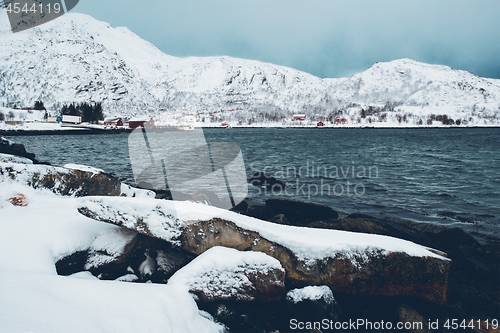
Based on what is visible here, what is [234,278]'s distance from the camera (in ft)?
14.3

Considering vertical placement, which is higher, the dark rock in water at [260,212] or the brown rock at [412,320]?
the dark rock in water at [260,212]

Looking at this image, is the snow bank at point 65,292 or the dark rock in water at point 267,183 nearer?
the snow bank at point 65,292

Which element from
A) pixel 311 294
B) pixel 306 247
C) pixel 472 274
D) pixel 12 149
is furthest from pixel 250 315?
pixel 12 149

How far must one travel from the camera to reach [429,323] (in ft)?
14.9

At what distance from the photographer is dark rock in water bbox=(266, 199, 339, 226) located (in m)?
9.83

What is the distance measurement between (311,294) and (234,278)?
50.2 inches

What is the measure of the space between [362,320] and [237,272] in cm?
234

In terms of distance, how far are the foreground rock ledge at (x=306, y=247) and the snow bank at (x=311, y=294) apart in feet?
0.47

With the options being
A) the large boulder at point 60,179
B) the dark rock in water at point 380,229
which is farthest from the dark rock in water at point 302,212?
the large boulder at point 60,179

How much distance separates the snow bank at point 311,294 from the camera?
4.32 m

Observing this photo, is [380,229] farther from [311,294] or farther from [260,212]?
[311,294]

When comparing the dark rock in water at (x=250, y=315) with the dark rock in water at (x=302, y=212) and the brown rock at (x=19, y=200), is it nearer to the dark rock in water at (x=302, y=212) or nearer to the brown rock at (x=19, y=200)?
the brown rock at (x=19, y=200)
